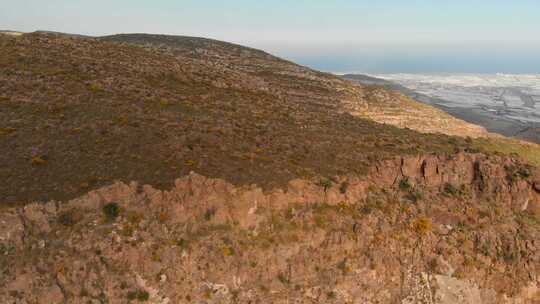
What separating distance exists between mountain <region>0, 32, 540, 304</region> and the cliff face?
5 cm

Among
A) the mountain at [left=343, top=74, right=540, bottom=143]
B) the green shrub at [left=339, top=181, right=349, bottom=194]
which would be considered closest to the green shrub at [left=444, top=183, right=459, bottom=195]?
the green shrub at [left=339, top=181, right=349, bottom=194]

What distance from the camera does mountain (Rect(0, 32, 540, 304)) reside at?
12625 mm

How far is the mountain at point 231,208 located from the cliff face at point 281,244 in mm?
51

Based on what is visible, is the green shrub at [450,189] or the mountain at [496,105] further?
the mountain at [496,105]

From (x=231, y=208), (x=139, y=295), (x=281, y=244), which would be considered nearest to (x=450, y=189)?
(x=281, y=244)

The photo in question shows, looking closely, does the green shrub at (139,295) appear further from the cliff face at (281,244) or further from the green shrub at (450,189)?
the green shrub at (450,189)

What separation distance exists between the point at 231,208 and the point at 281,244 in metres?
2.26

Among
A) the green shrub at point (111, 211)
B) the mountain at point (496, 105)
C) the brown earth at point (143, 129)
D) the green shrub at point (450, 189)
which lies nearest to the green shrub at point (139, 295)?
the green shrub at point (111, 211)

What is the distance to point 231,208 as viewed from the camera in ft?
48.3

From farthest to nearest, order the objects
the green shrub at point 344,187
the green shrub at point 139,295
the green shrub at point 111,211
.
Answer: the green shrub at point 344,187 < the green shrub at point 111,211 < the green shrub at point 139,295

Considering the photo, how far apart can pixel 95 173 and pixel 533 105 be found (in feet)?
477

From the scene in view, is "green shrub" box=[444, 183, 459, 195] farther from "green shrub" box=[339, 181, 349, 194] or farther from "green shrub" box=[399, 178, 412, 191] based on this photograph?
"green shrub" box=[339, 181, 349, 194]

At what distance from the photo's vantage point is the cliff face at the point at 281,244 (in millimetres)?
12242

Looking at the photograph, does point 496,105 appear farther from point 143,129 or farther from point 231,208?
point 231,208
